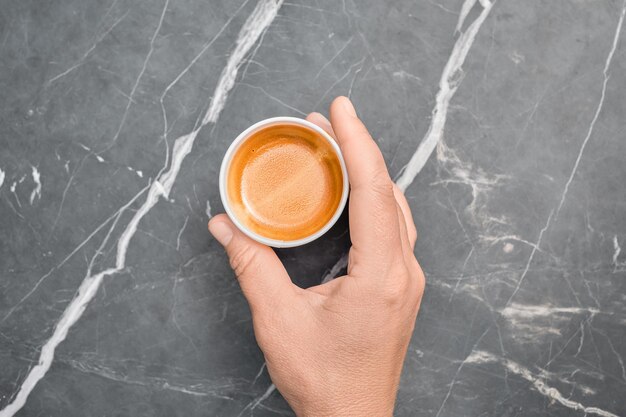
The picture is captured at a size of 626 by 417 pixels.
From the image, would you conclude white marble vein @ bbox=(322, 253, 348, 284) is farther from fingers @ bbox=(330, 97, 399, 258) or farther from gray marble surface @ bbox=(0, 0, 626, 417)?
fingers @ bbox=(330, 97, 399, 258)

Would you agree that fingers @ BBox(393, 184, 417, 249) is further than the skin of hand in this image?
Yes

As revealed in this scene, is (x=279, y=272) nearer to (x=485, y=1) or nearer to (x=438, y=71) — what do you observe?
(x=438, y=71)

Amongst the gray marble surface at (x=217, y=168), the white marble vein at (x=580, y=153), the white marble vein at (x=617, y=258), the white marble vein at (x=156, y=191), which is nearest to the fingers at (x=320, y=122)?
Answer: the gray marble surface at (x=217, y=168)

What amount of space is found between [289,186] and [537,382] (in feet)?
1.87

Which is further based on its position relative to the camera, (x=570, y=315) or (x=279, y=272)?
(x=570, y=315)

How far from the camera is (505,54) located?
972mm

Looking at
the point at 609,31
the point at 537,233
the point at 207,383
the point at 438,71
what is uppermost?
the point at 609,31

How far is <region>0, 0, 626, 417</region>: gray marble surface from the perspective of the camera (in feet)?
3.15

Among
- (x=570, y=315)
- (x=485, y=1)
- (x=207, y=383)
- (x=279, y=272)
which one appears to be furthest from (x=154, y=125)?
(x=570, y=315)

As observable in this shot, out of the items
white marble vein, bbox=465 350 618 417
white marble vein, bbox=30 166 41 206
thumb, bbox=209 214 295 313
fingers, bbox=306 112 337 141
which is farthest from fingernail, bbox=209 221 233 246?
white marble vein, bbox=465 350 618 417

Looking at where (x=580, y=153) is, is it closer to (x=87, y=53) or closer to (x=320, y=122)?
(x=320, y=122)

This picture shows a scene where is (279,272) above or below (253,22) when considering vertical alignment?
below

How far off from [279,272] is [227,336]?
0.21 m

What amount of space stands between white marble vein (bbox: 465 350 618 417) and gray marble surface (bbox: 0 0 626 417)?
0.01 meters
